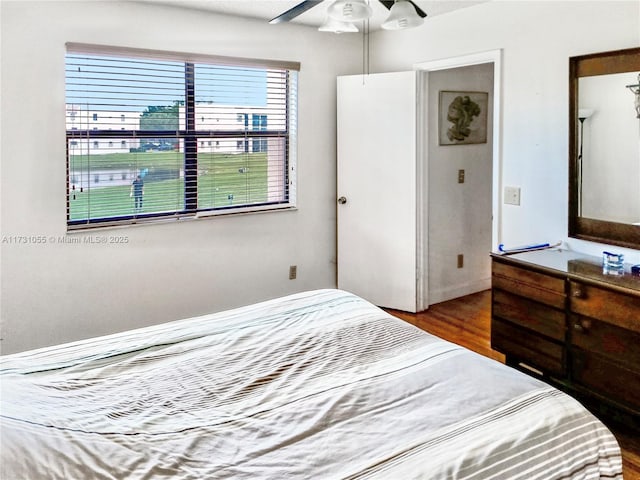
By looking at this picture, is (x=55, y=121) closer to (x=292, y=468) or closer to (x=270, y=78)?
(x=270, y=78)

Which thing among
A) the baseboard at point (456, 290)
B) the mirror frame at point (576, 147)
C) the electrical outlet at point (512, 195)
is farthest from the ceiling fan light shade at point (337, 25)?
the baseboard at point (456, 290)

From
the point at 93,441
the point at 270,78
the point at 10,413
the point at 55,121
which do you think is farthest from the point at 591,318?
the point at 55,121

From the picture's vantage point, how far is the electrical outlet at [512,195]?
3.40 m

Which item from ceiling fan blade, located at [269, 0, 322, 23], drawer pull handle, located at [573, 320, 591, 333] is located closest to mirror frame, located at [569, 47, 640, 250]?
drawer pull handle, located at [573, 320, 591, 333]

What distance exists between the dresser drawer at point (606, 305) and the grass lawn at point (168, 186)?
2387 mm

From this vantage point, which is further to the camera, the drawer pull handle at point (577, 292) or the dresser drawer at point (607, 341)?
the drawer pull handle at point (577, 292)

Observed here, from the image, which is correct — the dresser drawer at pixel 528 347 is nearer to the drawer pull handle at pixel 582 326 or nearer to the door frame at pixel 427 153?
the drawer pull handle at pixel 582 326

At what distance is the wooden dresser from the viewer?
92.7 inches

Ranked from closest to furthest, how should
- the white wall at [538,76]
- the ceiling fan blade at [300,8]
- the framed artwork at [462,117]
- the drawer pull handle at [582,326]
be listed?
the ceiling fan blade at [300,8] < the drawer pull handle at [582,326] < the white wall at [538,76] < the framed artwork at [462,117]

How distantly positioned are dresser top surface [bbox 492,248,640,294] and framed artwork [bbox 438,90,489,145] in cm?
165

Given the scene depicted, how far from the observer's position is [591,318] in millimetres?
2496

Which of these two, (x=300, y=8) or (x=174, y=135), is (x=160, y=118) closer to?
(x=174, y=135)

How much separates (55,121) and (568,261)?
304 cm

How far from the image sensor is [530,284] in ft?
9.16
